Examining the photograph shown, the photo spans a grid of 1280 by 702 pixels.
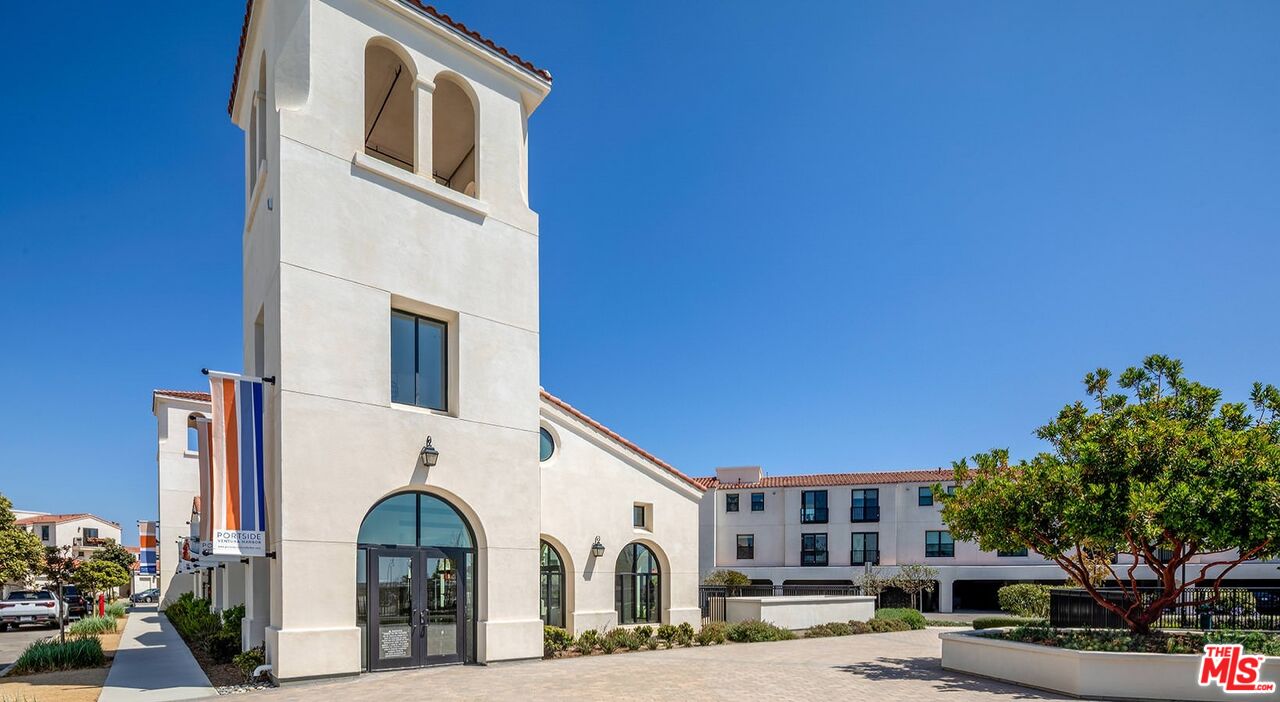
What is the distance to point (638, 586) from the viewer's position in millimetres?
22922

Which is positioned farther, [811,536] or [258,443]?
[811,536]

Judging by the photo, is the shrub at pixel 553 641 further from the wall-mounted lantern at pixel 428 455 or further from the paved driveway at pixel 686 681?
the wall-mounted lantern at pixel 428 455

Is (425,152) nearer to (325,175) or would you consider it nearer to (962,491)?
(325,175)

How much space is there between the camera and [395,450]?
15.0 metres

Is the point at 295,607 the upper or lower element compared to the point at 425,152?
lower

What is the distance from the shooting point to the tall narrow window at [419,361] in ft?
51.5

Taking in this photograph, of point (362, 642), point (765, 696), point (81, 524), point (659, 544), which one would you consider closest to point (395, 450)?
point (362, 642)

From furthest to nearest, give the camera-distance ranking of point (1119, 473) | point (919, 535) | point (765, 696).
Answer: point (919, 535) → point (1119, 473) → point (765, 696)

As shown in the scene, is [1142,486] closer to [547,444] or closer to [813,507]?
[547,444]

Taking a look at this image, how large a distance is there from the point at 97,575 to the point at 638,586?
76.6 ft

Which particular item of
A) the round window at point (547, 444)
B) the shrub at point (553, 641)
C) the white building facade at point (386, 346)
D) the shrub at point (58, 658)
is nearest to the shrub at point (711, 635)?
the shrub at point (553, 641)

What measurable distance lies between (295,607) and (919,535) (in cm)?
4384

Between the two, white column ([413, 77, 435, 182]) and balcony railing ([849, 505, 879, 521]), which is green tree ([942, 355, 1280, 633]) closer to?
white column ([413, 77, 435, 182])

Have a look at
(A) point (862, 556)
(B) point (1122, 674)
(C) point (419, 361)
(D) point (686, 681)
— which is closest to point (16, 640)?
(C) point (419, 361)
